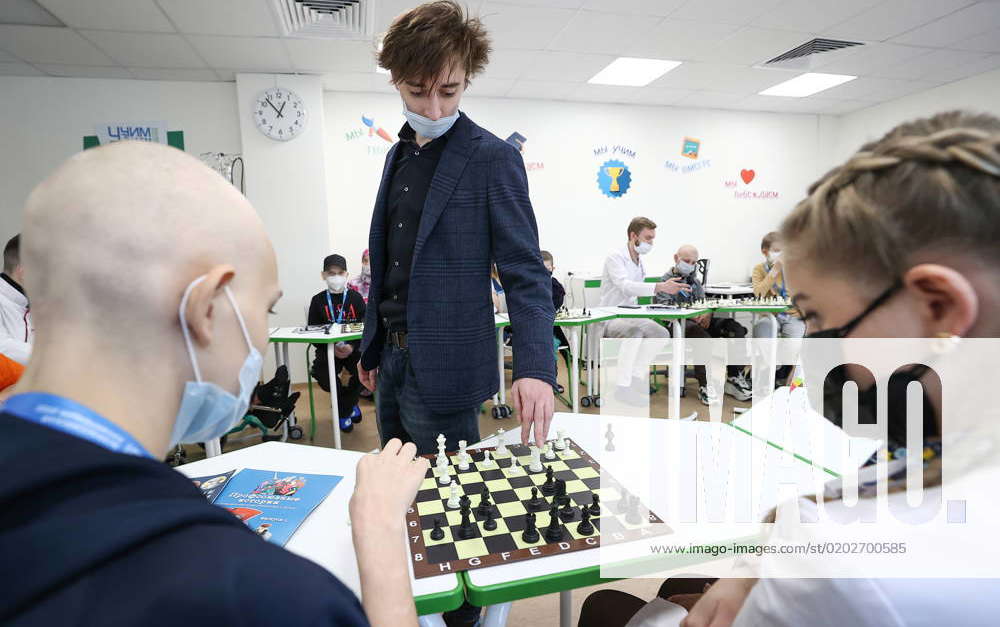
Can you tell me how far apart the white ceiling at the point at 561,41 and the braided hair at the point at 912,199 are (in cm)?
396

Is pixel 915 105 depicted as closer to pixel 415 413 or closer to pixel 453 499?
pixel 415 413

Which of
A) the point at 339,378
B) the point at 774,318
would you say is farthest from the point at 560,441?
the point at 774,318

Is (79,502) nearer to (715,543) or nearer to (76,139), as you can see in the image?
(715,543)

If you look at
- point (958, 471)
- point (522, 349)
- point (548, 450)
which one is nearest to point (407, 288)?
point (522, 349)

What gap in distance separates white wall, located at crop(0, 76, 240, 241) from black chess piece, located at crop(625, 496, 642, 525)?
5.92m

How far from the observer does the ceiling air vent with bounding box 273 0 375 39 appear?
3.94 m

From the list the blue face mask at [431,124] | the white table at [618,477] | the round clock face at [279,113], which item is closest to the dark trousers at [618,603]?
the white table at [618,477]

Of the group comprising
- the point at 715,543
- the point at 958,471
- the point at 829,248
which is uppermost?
the point at 829,248

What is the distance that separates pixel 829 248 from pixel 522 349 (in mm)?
853

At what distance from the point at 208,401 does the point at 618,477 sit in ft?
3.26

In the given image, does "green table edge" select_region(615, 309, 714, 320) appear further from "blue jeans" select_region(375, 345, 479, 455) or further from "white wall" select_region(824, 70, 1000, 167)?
"blue jeans" select_region(375, 345, 479, 455)

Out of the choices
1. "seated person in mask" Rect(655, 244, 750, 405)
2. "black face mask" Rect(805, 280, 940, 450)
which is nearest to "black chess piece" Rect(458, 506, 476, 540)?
"black face mask" Rect(805, 280, 940, 450)

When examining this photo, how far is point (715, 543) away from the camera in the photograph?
105cm

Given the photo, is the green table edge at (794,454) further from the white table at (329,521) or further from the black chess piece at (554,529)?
the white table at (329,521)
